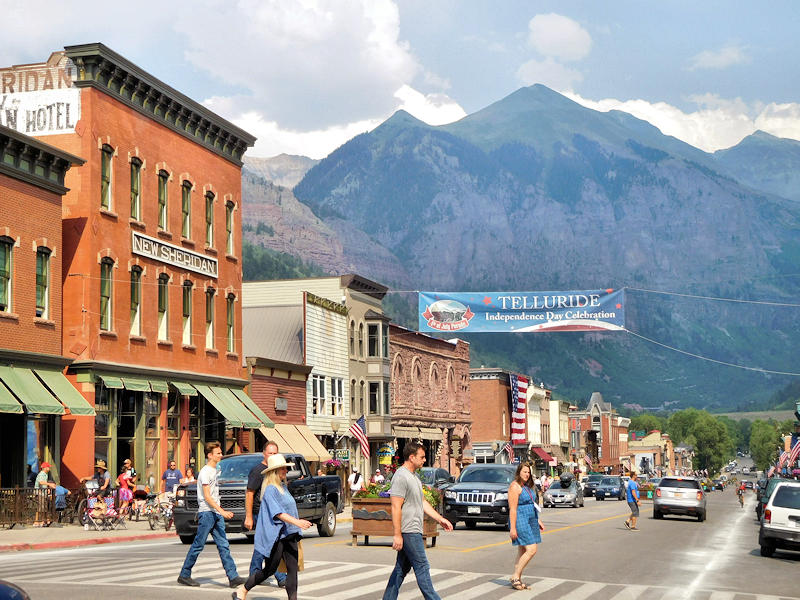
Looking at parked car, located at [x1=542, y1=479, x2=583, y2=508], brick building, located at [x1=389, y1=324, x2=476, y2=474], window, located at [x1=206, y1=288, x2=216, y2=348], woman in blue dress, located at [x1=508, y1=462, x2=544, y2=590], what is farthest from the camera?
brick building, located at [x1=389, y1=324, x2=476, y2=474]

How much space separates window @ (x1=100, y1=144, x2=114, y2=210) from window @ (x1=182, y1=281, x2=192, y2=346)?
255 inches

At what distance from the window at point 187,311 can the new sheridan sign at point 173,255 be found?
76 centimetres

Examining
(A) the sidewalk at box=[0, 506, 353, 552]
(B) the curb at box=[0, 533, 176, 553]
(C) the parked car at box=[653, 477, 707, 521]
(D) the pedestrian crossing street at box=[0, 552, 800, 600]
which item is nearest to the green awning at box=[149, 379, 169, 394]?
(A) the sidewalk at box=[0, 506, 353, 552]

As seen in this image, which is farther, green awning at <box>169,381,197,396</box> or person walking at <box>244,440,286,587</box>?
green awning at <box>169,381,197,396</box>

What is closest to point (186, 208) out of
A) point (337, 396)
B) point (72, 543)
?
point (337, 396)

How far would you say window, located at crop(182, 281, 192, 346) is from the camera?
145ft

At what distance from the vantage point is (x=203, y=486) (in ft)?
52.2

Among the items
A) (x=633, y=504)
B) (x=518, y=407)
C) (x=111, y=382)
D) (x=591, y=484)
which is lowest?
(x=591, y=484)

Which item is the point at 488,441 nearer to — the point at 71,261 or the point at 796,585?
the point at 71,261

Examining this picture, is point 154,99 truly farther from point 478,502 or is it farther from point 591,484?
point 591,484

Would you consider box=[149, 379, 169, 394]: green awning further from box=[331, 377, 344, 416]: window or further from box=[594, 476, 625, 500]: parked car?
box=[594, 476, 625, 500]: parked car

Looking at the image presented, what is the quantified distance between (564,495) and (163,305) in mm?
22615

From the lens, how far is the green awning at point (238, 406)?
1811 inches

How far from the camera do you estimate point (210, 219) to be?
46.9m
